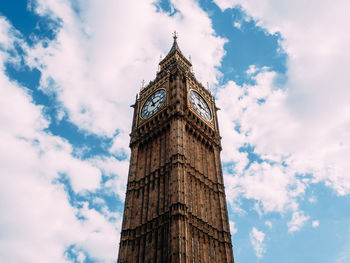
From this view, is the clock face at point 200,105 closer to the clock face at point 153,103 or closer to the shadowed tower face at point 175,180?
the shadowed tower face at point 175,180

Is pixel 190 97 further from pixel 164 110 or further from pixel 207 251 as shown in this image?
pixel 207 251

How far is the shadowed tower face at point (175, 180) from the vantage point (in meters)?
38.2

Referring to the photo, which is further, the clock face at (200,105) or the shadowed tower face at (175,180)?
the clock face at (200,105)

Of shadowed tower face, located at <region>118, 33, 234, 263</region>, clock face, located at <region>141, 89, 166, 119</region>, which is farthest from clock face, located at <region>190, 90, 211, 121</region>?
clock face, located at <region>141, 89, 166, 119</region>

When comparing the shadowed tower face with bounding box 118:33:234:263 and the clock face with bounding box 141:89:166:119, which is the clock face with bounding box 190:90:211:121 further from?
the clock face with bounding box 141:89:166:119

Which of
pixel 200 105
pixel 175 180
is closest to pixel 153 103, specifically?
pixel 200 105

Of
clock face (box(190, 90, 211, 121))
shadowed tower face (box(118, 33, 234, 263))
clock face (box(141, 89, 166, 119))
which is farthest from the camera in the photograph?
clock face (box(190, 90, 211, 121))

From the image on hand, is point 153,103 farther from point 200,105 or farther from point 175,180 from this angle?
point 175,180

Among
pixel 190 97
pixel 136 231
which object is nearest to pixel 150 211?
pixel 136 231

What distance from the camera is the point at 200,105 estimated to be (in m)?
55.8

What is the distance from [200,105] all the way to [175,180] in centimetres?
1836

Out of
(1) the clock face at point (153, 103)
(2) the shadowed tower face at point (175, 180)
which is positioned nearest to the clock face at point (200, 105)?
(2) the shadowed tower face at point (175, 180)

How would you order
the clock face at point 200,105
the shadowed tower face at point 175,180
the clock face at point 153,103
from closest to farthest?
the shadowed tower face at point 175,180
the clock face at point 153,103
the clock face at point 200,105

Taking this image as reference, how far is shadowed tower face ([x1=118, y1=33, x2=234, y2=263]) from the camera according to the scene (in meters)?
38.2
